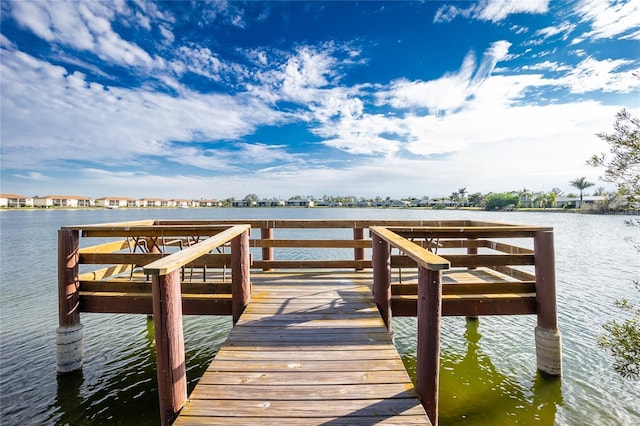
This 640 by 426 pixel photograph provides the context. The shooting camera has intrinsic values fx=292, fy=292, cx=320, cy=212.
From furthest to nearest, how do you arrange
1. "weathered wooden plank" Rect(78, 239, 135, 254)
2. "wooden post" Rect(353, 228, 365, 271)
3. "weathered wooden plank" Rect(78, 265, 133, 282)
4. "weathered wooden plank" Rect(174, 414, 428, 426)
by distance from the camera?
"wooden post" Rect(353, 228, 365, 271)
"weathered wooden plank" Rect(78, 265, 133, 282)
"weathered wooden plank" Rect(78, 239, 135, 254)
"weathered wooden plank" Rect(174, 414, 428, 426)

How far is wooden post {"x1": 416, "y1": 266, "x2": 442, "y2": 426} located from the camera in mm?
2486

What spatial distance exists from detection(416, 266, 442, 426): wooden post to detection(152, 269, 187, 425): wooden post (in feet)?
6.58

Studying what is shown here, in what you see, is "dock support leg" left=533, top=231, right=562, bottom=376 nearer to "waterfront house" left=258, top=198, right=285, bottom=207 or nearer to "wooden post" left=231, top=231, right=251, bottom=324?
"wooden post" left=231, top=231, right=251, bottom=324

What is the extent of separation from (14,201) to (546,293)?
16699 cm

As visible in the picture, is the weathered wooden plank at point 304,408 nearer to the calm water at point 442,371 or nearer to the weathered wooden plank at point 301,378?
the weathered wooden plank at point 301,378

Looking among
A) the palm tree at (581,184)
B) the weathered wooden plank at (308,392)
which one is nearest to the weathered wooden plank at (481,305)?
the weathered wooden plank at (308,392)

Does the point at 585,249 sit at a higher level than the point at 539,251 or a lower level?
lower

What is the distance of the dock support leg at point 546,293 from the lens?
13.6 feet

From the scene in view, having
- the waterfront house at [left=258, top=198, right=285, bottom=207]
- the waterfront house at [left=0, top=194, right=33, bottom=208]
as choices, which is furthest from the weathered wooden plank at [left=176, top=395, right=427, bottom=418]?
the waterfront house at [left=258, top=198, right=285, bottom=207]

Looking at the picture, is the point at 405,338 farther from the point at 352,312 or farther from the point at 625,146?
the point at 625,146

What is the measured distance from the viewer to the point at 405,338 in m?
6.72

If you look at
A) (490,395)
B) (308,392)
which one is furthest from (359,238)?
(308,392)

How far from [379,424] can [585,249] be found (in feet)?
79.5

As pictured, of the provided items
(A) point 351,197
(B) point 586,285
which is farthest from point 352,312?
(A) point 351,197
